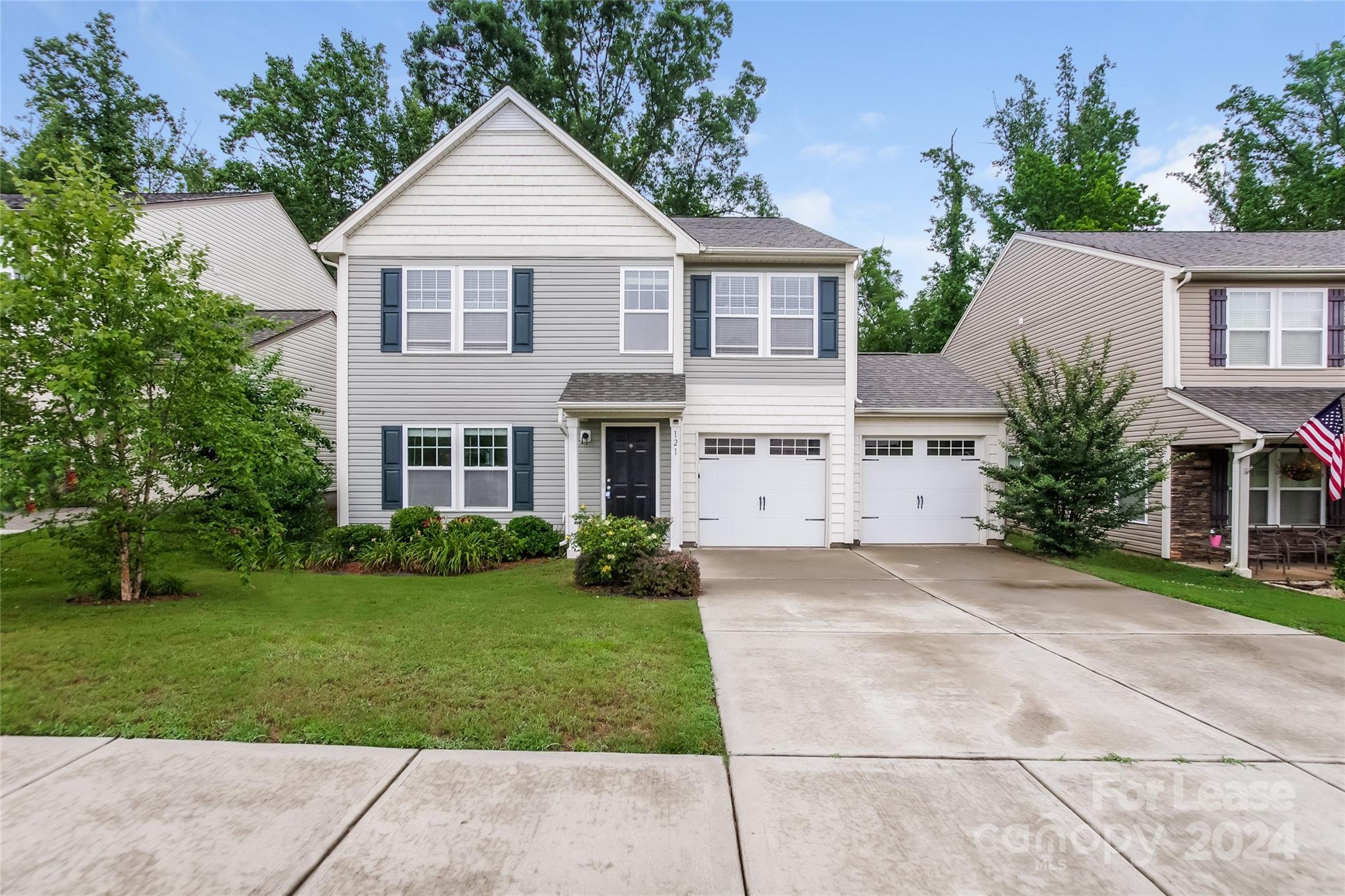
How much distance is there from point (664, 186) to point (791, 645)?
24.7 m

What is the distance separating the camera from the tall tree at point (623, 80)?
25375 millimetres

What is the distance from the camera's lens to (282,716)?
4191mm

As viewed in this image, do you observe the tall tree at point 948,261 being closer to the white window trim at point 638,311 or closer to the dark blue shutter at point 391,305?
the white window trim at point 638,311

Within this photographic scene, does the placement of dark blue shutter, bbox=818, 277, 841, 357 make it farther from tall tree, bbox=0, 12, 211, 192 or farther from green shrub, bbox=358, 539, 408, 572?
tall tree, bbox=0, 12, 211, 192

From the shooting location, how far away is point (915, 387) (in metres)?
14.2

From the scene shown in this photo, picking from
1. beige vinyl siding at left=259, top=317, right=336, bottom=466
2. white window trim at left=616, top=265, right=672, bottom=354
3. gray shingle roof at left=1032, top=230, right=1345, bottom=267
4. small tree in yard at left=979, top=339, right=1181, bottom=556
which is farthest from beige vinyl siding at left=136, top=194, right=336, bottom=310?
gray shingle roof at left=1032, top=230, right=1345, bottom=267

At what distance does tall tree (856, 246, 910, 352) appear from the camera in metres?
28.6

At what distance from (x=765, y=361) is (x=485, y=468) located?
579 cm

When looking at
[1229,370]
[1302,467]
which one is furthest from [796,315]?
[1302,467]

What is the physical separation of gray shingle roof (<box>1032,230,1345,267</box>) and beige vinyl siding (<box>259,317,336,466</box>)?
58.7 feet

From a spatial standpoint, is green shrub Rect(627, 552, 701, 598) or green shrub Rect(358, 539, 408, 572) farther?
green shrub Rect(358, 539, 408, 572)

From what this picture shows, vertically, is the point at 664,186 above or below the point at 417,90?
below

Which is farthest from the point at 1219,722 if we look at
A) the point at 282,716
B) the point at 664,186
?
the point at 664,186

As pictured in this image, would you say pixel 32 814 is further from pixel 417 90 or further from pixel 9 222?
pixel 417 90
